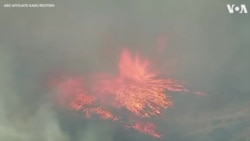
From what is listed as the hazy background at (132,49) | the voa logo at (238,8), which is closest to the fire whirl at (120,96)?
the hazy background at (132,49)

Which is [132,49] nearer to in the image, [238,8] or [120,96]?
[120,96]

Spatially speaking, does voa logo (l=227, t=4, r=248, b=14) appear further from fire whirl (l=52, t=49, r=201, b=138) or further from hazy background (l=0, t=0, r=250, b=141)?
fire whirl (l=52, t=49, r=201, b=138)

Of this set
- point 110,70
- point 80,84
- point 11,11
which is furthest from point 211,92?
point 11,11

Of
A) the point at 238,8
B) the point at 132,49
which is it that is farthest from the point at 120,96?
the point at 238,8

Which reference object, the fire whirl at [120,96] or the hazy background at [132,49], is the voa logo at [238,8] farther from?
the fire whirl at [120,96]

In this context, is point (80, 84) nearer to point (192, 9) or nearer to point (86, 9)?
point (86, 9)

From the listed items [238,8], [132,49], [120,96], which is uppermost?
[238,8]

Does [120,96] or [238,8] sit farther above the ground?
[238,8]
